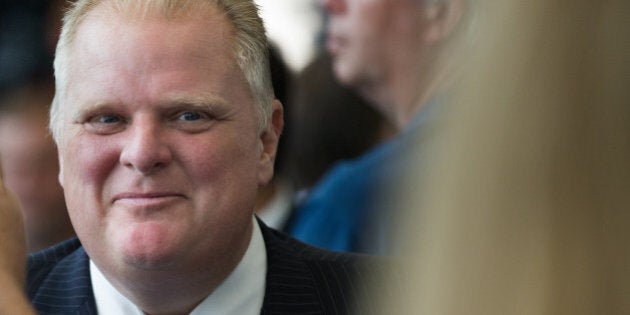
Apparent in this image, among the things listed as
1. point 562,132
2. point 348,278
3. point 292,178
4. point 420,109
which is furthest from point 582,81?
point 292,178

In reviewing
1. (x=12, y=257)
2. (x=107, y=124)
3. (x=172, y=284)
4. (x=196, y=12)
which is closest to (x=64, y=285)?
(x=172, y=284)

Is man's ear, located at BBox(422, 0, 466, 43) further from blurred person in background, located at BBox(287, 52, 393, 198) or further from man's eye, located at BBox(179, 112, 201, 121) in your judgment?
man's eye, located at BBox(179, 112, 201, 121)

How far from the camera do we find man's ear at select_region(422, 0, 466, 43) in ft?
12.6

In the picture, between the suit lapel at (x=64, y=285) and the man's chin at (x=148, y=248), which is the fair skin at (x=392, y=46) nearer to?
the suit lapel at (x=64, y=285)

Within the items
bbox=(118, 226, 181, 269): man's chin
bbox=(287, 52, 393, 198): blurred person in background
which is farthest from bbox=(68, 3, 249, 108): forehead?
bbox=(287, 52, 393, 198): blurred person in background

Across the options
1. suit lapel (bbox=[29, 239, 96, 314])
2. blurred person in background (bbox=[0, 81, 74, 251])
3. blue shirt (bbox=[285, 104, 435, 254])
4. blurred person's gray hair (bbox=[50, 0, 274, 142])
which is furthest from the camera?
blurred person in background (bbox=[0, 81, 74, 251])

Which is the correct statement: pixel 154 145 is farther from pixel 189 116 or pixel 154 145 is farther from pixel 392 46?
pixel 392 46

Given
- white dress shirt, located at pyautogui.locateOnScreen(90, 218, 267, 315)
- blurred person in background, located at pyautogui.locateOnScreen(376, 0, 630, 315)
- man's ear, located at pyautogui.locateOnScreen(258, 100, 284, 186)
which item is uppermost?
blurred person in background, located at pyautogui.locateOnScreen(376, 0, 630, 315)

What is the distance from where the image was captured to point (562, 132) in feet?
3.34

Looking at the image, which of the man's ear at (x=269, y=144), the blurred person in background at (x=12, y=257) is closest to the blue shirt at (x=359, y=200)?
the man's ear at (x=269, y=144)

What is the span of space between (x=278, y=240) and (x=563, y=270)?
1807 millimetres

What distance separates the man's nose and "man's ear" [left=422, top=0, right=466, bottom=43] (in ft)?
5.46

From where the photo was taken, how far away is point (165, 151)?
2.36 m

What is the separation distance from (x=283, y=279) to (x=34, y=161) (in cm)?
188
